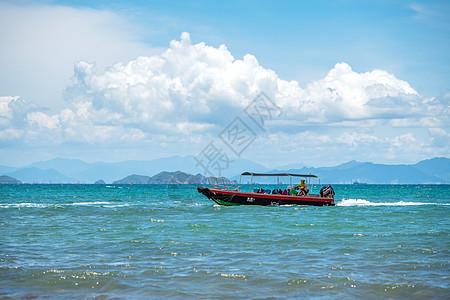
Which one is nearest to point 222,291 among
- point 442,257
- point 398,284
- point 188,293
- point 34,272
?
point 188,293

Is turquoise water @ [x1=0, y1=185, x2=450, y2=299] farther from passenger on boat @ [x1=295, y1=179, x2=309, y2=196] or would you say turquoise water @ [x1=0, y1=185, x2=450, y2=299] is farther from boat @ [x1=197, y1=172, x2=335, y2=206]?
passenger on boat @ [x1=295, y1=179, x2=309, y2=196]

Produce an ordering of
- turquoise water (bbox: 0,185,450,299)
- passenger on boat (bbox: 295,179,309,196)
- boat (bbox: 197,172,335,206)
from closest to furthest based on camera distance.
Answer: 1. turquoise water (bbox: 0,185,450,299)
2. boat (bbox: 197,172,335,206)
3. passenger on boat (bbox: 295,179,309,196)

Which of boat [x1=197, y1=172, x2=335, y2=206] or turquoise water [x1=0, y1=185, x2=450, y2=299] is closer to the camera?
turquoise water [x1=0, y1=185, x2=450, y2=299]

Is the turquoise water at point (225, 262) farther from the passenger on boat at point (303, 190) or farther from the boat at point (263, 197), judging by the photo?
the passenger on boat at point (303, 190)

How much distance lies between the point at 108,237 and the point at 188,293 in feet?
37.2

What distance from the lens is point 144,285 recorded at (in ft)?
44.1

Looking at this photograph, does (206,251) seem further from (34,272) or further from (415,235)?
(415,235)

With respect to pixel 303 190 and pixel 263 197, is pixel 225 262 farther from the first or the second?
pixel 303 190

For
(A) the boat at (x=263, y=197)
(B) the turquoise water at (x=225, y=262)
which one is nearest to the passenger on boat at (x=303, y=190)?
(A) the boat at (x=263, y=197)

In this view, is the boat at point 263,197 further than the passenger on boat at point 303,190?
No

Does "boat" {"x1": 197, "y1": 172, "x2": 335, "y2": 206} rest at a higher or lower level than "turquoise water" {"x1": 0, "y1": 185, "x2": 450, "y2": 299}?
higher

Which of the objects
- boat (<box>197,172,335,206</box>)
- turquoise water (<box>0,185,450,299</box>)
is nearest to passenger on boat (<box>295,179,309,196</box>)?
boat (<box>197,172,335,206</box>)

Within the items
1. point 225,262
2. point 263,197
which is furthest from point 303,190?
point 225,262

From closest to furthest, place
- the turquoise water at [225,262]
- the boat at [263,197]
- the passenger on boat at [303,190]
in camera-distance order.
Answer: the turquoise water at [225,262]
the boat at [263,197]
the passenger on boat at [303,190]
